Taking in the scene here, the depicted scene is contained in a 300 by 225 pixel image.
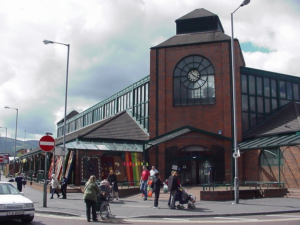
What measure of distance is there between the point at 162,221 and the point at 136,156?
1911 cm

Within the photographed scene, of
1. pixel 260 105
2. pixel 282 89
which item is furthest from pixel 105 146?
pixel 282 89

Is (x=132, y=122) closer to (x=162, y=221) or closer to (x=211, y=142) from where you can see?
(x=211, y=142)

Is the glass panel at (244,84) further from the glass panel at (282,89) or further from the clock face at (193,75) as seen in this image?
the glass panel at (282,89)

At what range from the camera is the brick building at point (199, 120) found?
29125mm

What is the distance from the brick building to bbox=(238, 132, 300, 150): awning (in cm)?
21

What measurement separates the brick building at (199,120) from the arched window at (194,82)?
8cm

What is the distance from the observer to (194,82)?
3152 cm

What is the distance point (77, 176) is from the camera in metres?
30.5

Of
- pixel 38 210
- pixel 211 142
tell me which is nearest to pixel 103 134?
pixel 211 142

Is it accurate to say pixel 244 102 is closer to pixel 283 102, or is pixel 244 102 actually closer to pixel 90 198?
pixel 283 102

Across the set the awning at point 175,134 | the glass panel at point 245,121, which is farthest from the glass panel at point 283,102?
the awning at point 175,134

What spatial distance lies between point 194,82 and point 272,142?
357 inches

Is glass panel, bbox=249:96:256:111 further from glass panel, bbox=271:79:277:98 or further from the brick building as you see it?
glass panel, bbox=271:79:277:98

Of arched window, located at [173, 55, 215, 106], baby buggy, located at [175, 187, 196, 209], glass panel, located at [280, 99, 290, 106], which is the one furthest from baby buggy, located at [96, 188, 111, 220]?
glass panel, located at [280, 99, 290, 106]
